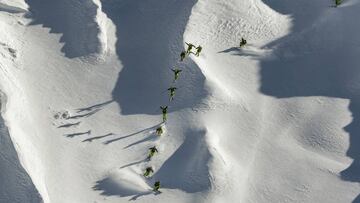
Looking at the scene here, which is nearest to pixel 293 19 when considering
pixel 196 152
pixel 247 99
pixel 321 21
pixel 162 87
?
pixel 321 21

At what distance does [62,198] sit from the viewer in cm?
3162

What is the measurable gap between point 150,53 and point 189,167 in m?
8.84

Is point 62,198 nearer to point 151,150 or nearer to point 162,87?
point 151,150

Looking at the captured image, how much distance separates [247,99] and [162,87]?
16.2ft

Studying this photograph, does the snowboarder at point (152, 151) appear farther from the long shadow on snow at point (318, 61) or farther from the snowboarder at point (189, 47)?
the long shadow on snow at point (318, 61)

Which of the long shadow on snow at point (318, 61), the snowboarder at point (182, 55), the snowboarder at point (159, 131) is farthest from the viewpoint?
the long shadow on snow at point (318, 61)

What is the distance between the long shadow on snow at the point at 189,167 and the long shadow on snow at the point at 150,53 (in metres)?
2.85

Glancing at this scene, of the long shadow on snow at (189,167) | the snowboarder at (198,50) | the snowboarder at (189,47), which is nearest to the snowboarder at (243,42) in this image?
the snowboarder at (198,50)

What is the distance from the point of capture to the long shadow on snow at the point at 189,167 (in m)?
32.7

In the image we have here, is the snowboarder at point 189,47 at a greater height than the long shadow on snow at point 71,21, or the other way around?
the long shadow on snow at point 71,21

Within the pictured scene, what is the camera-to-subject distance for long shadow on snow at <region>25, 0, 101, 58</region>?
38844 mm

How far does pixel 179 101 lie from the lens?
36688 mm

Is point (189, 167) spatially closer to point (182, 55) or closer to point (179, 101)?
point (179, 101)

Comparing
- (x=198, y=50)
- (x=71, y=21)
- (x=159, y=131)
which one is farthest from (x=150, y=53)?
(x=159, y=131)
